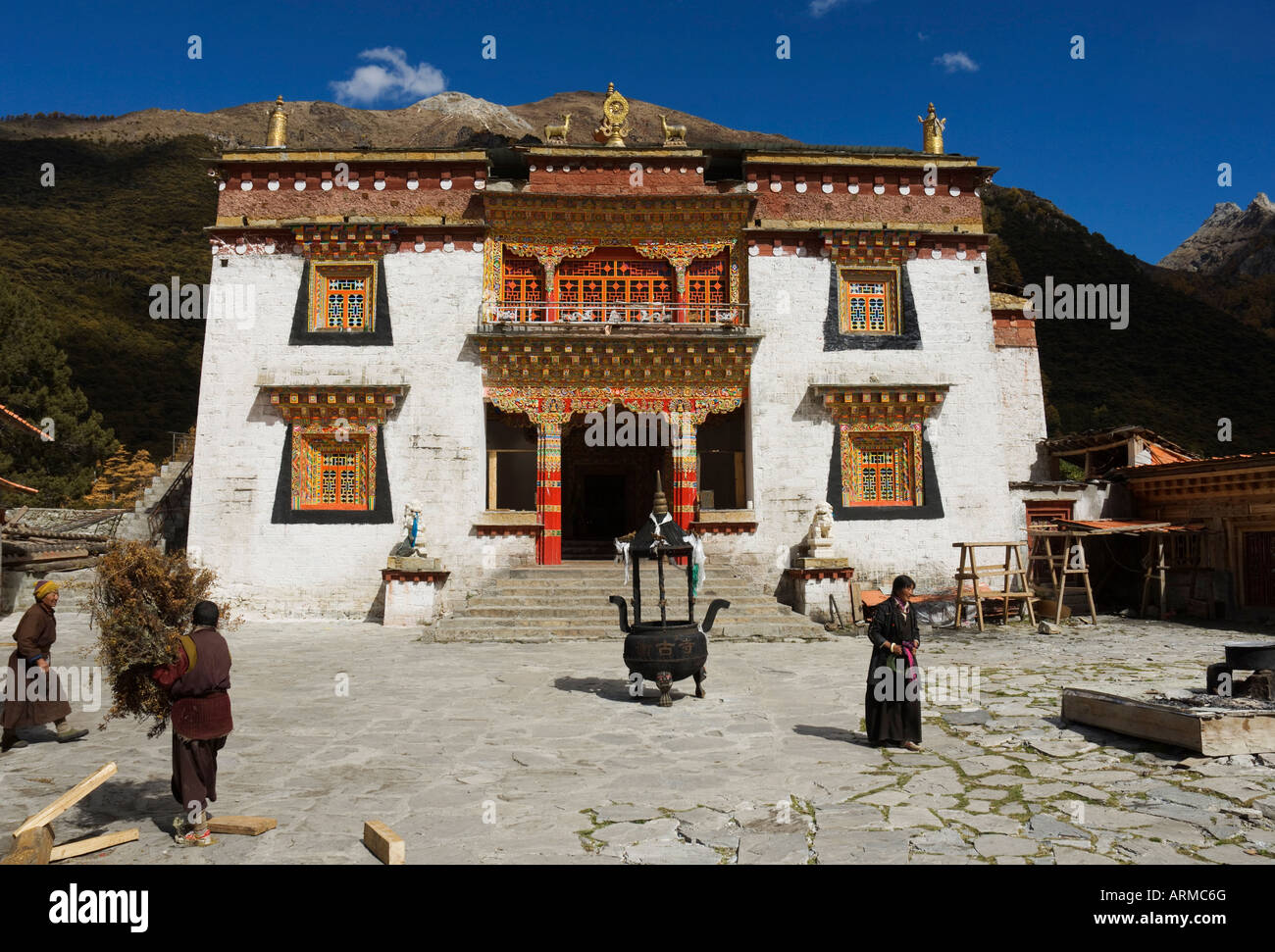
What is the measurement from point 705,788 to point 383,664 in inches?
305

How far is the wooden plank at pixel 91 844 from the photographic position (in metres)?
4.73

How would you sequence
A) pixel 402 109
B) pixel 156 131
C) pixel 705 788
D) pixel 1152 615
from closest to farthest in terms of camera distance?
pixel 705 788 < pixel 1152 615 < pixel 156 131 < pixel 402 109

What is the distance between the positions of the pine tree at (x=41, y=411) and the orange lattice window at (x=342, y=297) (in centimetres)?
1636

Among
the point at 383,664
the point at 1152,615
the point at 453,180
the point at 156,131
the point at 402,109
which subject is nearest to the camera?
the point at 383,664

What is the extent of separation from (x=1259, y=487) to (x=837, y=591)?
28.9 feet

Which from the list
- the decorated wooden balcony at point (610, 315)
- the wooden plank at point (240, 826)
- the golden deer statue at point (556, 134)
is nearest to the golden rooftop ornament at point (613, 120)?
the golden deer statue at point (556, 134)

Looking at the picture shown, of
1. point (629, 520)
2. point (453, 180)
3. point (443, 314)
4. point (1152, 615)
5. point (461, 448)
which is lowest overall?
point (1152, 615)

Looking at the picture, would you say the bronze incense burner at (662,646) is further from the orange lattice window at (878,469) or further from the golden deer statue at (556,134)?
the golden deer statue at (556,134)

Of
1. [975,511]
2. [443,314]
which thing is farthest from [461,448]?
[975,511]

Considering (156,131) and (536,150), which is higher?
(156,131)

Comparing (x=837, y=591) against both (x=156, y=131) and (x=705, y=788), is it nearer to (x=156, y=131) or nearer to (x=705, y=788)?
(x=705, y=788)

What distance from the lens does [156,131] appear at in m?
86.9

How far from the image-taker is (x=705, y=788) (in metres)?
6.29
